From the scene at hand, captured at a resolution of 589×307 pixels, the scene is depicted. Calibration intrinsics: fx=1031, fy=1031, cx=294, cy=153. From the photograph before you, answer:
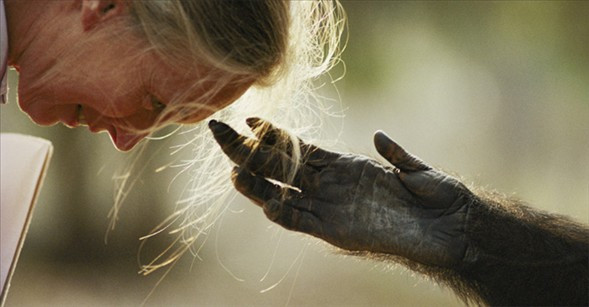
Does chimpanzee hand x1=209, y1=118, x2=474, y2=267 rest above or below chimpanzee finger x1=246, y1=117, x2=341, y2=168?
below

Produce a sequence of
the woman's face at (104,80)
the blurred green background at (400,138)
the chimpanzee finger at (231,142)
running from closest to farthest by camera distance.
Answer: the woman's face at (104,80), the chimpanzee finger at (231,142), the blurred green background at (400,138)

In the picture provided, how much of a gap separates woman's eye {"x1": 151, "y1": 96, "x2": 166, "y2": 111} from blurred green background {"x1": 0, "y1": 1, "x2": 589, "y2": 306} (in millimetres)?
4882

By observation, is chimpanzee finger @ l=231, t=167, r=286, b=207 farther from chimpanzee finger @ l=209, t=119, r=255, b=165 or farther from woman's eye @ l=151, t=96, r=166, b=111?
woman's eye @ l=151, t=96, r=166, b=111

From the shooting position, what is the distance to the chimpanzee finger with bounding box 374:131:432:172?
2432 millimetres

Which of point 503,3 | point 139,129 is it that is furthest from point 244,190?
point 503,3

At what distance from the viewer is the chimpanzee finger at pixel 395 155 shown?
243 cm

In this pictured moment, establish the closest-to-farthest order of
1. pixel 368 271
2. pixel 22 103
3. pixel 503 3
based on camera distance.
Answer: pixel 22 103 < pixel 368 271 < pixel 503 3

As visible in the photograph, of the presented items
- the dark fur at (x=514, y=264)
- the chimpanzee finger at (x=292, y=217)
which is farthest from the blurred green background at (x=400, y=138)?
the chimpanzee finger at (x=292, y=217)

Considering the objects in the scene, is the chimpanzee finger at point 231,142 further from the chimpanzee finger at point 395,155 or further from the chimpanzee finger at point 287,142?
the chimpanzee finger at point 395,155

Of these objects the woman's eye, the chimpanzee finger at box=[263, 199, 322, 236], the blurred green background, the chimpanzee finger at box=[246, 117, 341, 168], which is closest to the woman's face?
the woman's eye

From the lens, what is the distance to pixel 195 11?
88.0 inches

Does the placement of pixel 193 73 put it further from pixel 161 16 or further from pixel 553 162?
pixel 553 162

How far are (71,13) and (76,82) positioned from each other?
0.15 meters

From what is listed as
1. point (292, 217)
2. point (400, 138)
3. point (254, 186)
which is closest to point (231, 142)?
point (254, 186)
